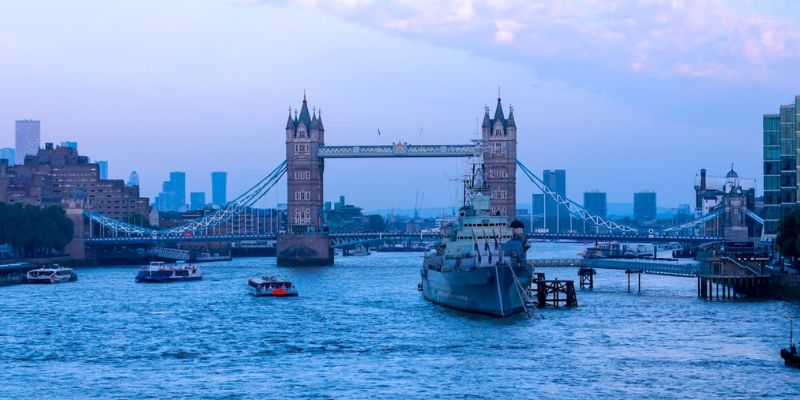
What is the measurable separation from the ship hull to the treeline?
64.1 meters

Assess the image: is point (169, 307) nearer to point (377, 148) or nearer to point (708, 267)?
point (708, 267)

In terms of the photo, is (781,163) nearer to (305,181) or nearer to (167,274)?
(167,274)

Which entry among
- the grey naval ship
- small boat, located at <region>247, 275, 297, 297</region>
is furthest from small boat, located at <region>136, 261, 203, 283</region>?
the grey naval ship

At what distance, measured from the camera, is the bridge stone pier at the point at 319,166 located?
133 meters

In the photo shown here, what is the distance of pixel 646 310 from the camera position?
69.3 m

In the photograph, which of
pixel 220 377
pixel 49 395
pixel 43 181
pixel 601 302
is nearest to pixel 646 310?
pixel 601 302

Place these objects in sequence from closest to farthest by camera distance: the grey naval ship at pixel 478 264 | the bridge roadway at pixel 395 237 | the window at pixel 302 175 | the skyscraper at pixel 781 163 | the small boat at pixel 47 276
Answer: the grey naval ship at pixel 478 264 < the skyscraper at pixel 781 163 < the small boat at pixel 47 276 < the bridge roadway at pixel 395 237 < the window at pixel 302 175

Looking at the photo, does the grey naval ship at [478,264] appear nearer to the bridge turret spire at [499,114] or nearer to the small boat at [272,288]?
the small boat at [272,288]

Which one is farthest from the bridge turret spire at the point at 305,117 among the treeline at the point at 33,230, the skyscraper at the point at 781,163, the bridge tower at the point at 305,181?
the skyscraper at the point at 781,163

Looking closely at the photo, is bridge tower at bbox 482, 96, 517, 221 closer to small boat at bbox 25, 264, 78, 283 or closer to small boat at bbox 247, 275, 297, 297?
small boat at bbox 25, 264, 78, 283

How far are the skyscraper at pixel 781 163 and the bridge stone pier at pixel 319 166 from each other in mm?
37582

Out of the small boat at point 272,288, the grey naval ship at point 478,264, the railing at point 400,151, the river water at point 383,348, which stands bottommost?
the river water at point 383,348

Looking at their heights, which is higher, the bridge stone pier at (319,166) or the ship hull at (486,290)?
the bridge stone pier at (319,166)

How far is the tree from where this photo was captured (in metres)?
76.9
